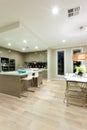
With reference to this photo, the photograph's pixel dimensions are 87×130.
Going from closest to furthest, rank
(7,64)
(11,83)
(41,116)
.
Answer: (41,116) → (11,83) → (7,64)

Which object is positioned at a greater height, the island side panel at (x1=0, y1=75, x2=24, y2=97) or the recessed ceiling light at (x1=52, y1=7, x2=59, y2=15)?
the recessed ceiling light at (x1=52, y1=7, x2=59, y2=15)

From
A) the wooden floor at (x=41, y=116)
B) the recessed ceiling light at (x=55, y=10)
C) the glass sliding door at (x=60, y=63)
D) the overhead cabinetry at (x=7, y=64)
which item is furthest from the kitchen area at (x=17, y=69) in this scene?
the recessed ceiling light at (x=55, y=10)

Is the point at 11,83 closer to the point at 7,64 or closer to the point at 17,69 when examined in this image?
the point at 7,64

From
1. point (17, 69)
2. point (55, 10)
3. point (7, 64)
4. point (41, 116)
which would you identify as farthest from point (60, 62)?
point (41, 116)

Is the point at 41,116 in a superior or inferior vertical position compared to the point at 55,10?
inferior

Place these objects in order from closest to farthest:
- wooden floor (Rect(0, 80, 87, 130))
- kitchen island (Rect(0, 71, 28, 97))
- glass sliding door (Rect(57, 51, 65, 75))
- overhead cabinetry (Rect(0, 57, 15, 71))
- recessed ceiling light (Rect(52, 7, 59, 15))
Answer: wooden floor (Rect(0, 80, 87, 130))
recessed ceiling light (Rect(52, 7, 59, 15))
kitchen island (Rect(0, 71, 28, 97))
overhead cabinetry (Rect(0, 57, 15, 71))
glass sliding door (Rect(57, 51, 65, 75))

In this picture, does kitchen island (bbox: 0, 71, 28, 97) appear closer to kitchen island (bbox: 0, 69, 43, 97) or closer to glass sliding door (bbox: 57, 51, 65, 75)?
kitchen island (bbox: 0, 69, 43, 97)

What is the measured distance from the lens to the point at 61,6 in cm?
215

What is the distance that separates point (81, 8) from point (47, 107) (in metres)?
2.86

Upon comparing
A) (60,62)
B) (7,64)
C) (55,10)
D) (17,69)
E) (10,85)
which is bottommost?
(10,85)

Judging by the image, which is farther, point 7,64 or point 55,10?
point 7,64

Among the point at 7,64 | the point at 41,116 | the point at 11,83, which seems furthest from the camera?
the point at 7,64

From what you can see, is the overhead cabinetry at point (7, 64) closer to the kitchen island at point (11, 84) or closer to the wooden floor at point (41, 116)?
the kitchen island at point (11, 84)

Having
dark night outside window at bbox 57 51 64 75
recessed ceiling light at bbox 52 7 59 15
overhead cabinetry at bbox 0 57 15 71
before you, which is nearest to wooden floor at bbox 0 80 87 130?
recessed ceiling light at bbox 52 7 59 15
